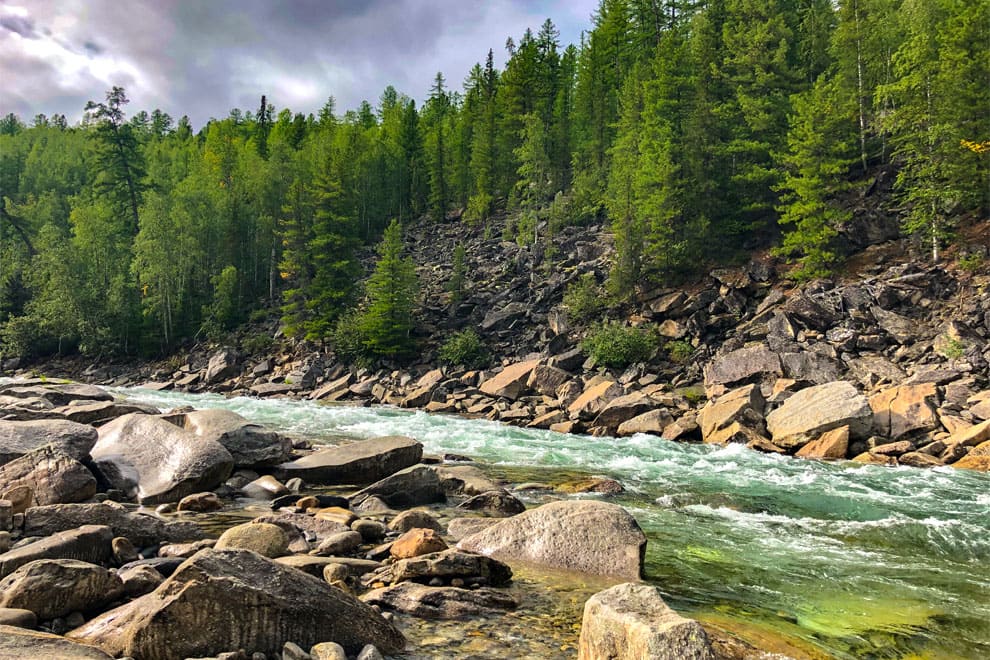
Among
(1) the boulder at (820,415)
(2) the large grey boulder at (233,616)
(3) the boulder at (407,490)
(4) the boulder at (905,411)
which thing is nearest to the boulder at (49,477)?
(3) the boulder at (407,490)

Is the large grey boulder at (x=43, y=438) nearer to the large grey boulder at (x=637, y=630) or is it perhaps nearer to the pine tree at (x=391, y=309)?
the large grey boulder at (x=637, y=630)

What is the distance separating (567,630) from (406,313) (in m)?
35.1

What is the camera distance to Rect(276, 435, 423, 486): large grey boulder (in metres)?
12.2

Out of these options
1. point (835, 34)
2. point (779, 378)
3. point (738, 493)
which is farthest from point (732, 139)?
point (738, 493)

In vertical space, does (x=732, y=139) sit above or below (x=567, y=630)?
above

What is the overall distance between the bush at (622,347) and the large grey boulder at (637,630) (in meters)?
24.7

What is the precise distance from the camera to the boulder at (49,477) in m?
8.77

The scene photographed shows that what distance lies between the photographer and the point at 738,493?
12.6 m

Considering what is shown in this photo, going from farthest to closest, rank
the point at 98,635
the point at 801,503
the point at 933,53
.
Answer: the point at 933,53 → the point at 801,503 → the point at 98,635

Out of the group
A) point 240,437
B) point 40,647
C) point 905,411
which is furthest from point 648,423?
point 40,647

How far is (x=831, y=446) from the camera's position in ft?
56.4

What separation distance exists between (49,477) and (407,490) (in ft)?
18.7

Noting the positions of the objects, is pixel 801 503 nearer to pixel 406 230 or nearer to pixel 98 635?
pixel 98 635

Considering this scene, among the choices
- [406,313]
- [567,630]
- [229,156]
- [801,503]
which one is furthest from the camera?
[229,156]
